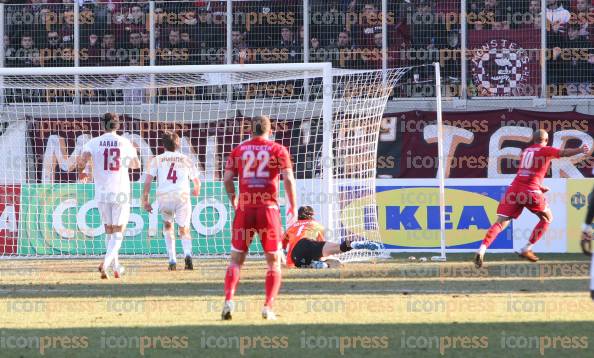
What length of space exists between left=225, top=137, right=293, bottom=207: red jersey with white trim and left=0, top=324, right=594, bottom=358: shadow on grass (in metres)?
1.23

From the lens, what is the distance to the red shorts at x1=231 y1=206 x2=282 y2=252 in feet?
36.4

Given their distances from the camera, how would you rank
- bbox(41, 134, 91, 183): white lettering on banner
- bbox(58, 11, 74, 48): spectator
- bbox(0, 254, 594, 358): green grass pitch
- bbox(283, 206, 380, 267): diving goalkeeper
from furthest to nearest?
1. bbox(58, 11, 74, 48): spectator
2. bbox(41, 134, 91, 183): white lettering on banner
3. bbox(283, 206, 380, 267): diving goalkeeper
4. bbox(0, 254, 594, 358): green grass pitch

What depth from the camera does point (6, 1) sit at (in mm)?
25734

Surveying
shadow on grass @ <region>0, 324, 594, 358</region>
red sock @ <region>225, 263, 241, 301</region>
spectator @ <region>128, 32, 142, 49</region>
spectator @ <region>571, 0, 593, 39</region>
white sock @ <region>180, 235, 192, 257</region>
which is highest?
spectator @ <region>571, 0, 593, 39</region>

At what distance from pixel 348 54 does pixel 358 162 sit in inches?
183

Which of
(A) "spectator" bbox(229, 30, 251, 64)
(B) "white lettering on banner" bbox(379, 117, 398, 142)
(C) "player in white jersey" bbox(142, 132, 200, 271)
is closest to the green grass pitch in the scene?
(C) "player in white jersey" bbox(142, 132, 200, 271)

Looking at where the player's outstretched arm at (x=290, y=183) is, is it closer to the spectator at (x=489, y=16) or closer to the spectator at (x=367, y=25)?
the spectator at (x=367, y=25)

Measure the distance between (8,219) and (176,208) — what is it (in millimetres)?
5194

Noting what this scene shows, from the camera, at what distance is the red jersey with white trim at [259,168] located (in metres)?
11.1

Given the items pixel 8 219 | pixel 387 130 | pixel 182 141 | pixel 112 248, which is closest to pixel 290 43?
pixel 387 130

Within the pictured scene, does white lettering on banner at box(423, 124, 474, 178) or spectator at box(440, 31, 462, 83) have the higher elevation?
spectator at box(440, 31, 462, 83)

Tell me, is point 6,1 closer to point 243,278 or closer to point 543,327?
point 243,278

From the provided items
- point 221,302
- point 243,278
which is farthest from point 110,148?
point 221,302

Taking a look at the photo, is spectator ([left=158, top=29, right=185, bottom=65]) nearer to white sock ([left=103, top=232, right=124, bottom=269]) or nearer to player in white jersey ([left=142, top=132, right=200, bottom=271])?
player in white jersey ([left=142, top=132, right=200, bottom=271])
